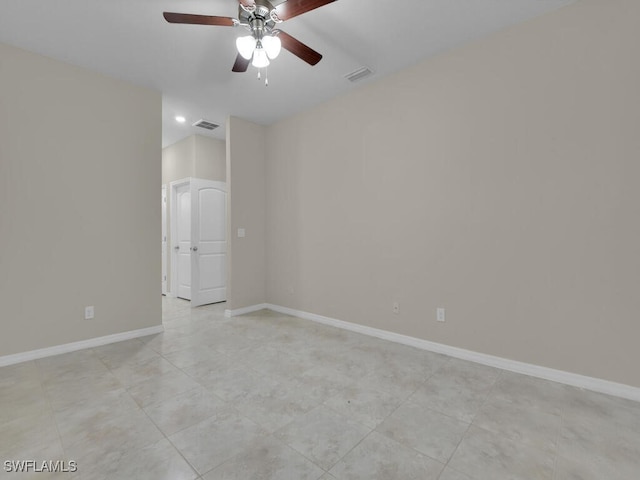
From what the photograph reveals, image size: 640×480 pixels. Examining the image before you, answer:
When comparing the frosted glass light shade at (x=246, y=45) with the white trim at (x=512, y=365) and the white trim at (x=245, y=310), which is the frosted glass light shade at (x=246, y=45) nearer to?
the white trim at (x=512, y=365)

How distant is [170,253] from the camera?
574 centimetres

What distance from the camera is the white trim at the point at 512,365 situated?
2.14 meters

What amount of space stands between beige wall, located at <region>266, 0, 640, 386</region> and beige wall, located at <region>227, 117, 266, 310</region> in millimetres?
1391

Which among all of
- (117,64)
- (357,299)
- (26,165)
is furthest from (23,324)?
(357,299)

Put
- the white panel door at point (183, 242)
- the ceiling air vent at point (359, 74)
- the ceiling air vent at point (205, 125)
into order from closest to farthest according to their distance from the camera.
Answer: the ceiling air vent at point (359, 74), the ceiling air vent at point (205, 125), the white panel door at point (183, 242)

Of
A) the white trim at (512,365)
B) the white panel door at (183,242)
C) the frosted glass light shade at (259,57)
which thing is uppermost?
the frosted glass light shade at (259,57)

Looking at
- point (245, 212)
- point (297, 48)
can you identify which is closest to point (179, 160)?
point (245, 212)

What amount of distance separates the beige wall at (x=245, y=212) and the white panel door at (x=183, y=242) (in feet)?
4.61

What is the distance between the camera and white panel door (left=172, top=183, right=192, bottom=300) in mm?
5344

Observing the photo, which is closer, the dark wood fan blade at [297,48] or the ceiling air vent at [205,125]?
the dark wood fan blade at [297,48]

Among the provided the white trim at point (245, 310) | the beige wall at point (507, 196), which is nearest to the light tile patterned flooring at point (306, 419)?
the beige wall at point (507, 196)

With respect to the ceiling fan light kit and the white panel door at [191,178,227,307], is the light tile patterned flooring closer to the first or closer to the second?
the white panel door at [191,178,227,307]

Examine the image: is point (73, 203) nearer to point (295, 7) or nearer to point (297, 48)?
point (297, 48)

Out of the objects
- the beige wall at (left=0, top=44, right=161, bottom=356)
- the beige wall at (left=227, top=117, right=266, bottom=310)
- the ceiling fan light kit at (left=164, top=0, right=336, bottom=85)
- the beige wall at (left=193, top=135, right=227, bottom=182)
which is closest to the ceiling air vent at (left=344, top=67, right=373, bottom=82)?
the ceiling fan light kit at (left=164, top=0, right=336, bottom=85)
